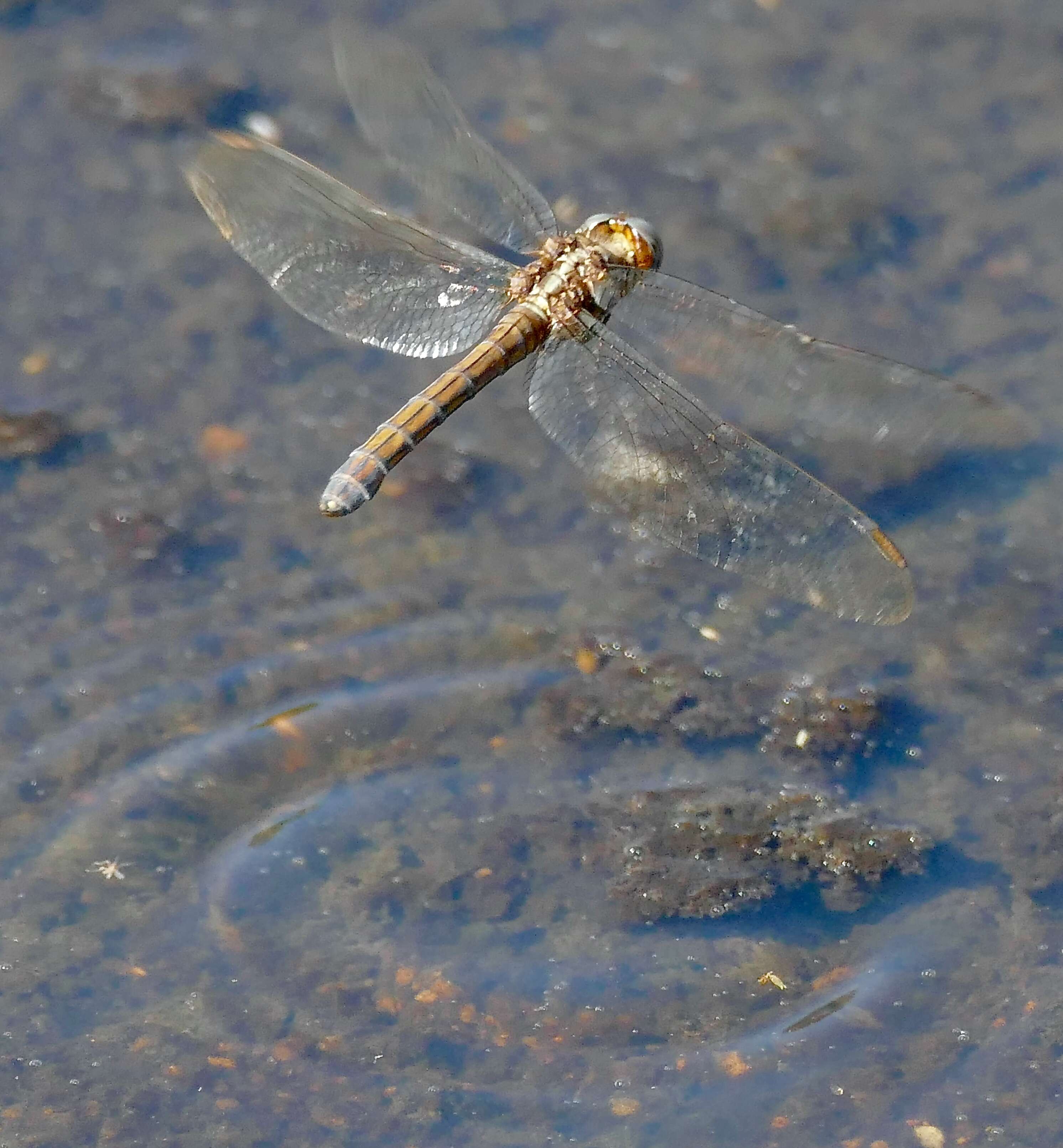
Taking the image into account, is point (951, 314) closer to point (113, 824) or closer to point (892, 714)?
point (892, 714)

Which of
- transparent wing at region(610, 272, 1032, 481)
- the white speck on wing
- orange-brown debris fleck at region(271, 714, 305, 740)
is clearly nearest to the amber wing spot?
transparent wing at region(610, 272, 1032, 481)

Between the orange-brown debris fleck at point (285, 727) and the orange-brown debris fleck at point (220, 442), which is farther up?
the orange-brown debris fleck at point (220, 442)

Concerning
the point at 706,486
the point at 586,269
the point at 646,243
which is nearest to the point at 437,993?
the point at 706,486

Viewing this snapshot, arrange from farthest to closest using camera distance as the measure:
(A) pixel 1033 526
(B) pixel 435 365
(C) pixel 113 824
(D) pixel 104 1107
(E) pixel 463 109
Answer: (E) pixel 463 109, (B) pixel 435 365, (A) pixel 1033 526, (C) pixel 113 824, (D) pixel 104 1107

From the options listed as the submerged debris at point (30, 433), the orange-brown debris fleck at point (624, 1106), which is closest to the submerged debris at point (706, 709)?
the orange-brown debris fleck at point (624, 1106)

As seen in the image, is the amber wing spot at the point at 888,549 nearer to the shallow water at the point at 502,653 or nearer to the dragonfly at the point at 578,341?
the dragonfly at the point at 578,341

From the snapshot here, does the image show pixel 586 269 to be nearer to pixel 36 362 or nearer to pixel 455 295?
pixel 455 295

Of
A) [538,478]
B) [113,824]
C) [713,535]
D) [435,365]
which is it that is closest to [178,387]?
[435,365]
